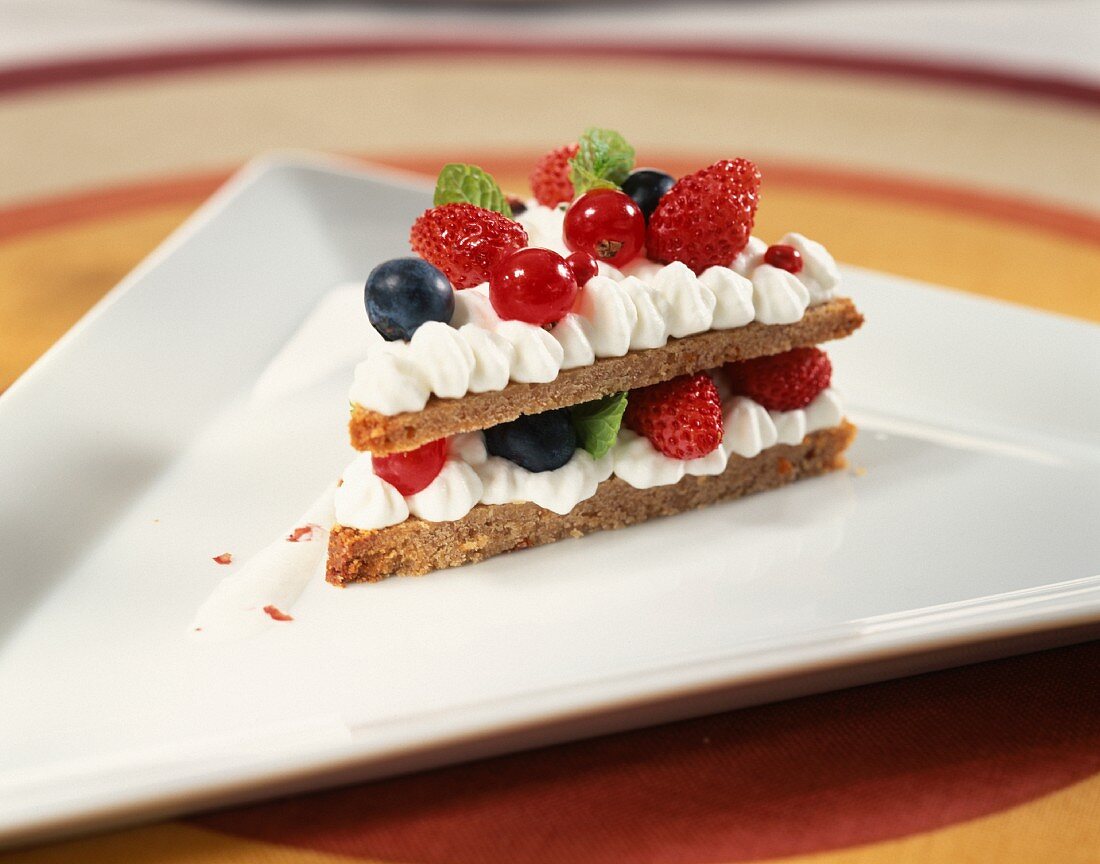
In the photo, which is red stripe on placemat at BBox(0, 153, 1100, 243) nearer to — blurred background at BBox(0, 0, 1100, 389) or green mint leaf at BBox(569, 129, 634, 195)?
blurred background at BBox(0, 0, 1100, 389)

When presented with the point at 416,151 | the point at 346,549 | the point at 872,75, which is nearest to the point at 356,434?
the point at 346,549

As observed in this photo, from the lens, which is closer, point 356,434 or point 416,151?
point 356,434

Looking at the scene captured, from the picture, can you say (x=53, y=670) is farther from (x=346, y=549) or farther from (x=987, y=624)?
(x=987, y=624)

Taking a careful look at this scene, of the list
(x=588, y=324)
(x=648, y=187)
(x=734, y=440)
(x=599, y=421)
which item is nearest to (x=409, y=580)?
(x=599, y=421)

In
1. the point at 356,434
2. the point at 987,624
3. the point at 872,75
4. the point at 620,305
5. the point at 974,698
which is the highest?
the point at 872,75

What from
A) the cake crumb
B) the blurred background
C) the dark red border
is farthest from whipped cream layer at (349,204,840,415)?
the dark red border

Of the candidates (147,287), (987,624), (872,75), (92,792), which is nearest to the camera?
(92,792)

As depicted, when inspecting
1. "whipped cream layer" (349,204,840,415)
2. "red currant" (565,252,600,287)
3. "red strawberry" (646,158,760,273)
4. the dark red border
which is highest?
the dark red border

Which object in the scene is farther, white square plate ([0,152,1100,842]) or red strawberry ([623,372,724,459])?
red strawberry ([623,372,724,459])

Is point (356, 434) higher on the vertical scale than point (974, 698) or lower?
higher
